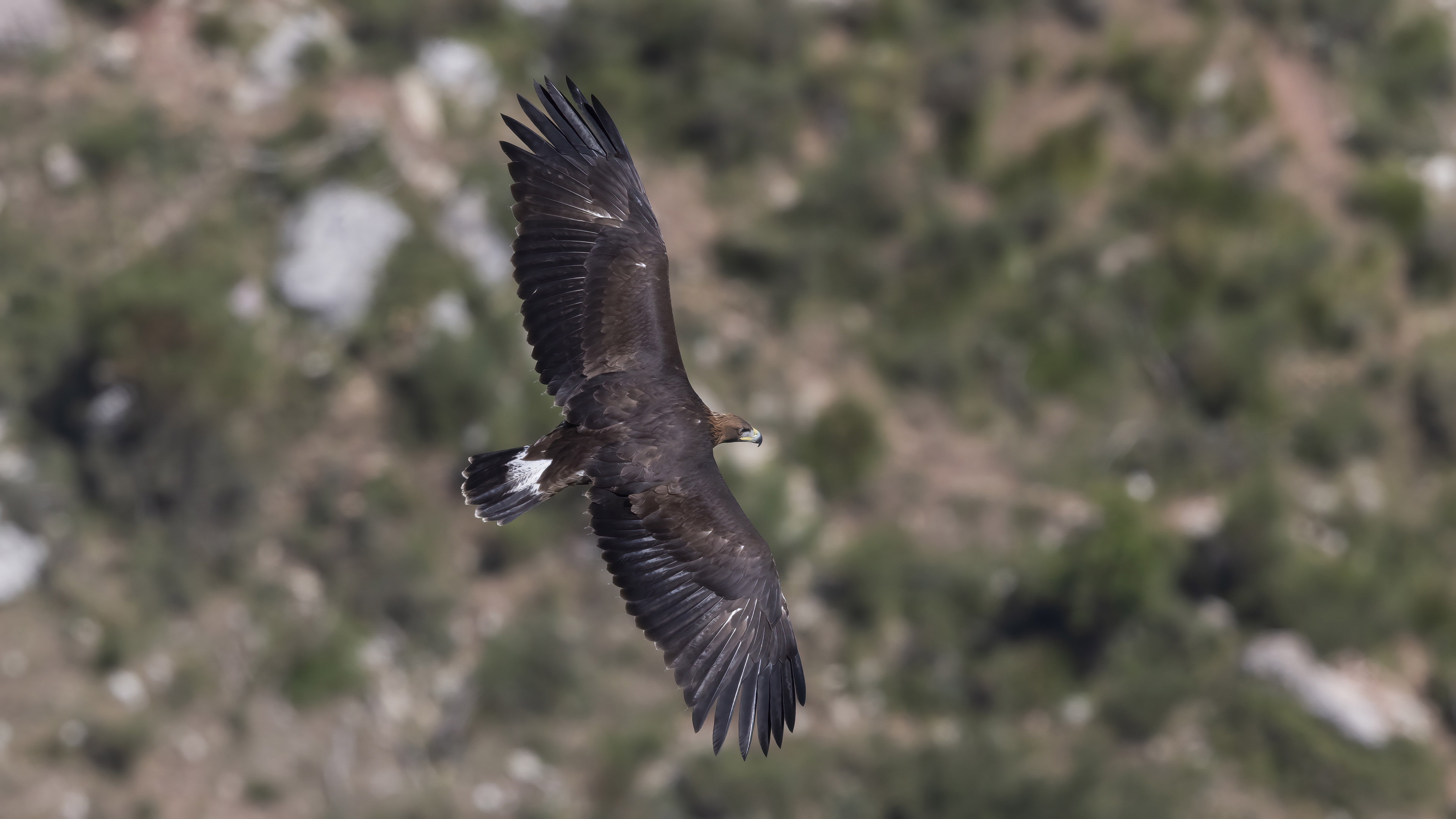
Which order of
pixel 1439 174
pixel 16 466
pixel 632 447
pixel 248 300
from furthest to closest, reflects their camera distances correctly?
pixel 1439 174 < pixel 248 300 < pixel 16 466 < pixel 632 447

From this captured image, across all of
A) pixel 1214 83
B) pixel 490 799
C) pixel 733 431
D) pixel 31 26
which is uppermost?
pixel 1214 83

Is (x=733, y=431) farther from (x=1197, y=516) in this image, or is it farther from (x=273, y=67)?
(x=273, y=67)

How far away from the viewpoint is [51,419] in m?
20.4

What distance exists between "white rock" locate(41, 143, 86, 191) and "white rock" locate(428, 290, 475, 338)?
476 cm

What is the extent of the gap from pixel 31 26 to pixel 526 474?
1470 centimetres

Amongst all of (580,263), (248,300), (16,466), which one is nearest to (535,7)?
(248,300)

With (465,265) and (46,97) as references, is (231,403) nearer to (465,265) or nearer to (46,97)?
(465,265)

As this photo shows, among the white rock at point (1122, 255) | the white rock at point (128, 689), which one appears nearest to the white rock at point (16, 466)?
the white rock at point (128, 689)

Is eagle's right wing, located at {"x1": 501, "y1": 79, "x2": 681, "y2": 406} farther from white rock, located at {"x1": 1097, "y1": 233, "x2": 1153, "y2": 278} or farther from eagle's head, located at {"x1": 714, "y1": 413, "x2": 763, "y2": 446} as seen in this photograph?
white rock, located at {"x1": 1097, "y1": 233, "x2": 1153, "y2": 278}

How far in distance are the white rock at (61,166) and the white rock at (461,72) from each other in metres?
4.61

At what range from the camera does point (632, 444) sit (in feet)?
34.8

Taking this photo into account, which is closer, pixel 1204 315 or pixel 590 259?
pixel 590 259

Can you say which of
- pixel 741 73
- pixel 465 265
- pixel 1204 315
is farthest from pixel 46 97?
pixel 1204 315

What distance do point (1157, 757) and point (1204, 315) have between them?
6989 mm
